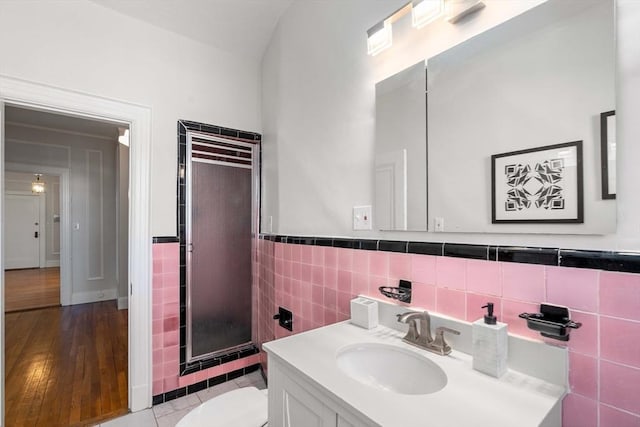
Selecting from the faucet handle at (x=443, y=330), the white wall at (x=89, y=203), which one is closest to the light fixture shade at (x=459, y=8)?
the faucet handle at (x=443, y=330)

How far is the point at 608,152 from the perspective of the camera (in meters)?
0.77

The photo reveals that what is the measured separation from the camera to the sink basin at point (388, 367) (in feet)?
3.27

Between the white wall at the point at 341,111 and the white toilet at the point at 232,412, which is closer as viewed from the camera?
the white wall at the point at 341,111

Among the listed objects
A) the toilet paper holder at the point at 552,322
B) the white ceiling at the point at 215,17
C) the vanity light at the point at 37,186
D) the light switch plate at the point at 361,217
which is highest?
the white ceiling at the point at 215,17

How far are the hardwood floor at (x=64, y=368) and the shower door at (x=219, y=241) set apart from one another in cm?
71

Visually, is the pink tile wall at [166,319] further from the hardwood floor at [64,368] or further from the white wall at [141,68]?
the hardwood floor at [64,368]

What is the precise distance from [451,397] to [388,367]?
0.37 metres

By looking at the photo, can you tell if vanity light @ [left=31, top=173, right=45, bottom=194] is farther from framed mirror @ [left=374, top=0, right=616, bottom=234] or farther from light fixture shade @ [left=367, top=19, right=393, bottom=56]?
framed mirror @ [left=374, top=0, right=616, bottom=234]

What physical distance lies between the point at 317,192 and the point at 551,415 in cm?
137

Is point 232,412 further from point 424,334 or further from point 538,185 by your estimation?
point 538,185

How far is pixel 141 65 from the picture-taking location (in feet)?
6.73

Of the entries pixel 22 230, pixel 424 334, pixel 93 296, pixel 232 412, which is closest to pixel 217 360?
pixel 232 412

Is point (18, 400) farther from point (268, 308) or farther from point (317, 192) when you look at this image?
point (317, 192)

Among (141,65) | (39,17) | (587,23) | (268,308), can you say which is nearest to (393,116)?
(587,23)
